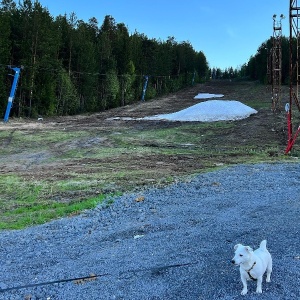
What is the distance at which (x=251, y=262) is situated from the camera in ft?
10.1

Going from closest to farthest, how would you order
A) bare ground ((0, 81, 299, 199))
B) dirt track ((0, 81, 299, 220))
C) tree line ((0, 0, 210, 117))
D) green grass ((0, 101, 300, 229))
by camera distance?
green grass ((0, 101, 300, 229))
dirt track ((0, 81, 299, 220))
bare ground ((0, 81, 299, 199))
tree line ((0, 0, 210, 117))

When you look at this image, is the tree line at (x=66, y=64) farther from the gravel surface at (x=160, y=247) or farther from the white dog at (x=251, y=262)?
the white dog at (x=251, y=262)

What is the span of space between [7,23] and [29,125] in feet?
25.5

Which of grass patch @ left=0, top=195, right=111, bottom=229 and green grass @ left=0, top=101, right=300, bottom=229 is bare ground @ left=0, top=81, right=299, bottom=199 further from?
grass patch @ left=0, top=195, right=111, bottom=229

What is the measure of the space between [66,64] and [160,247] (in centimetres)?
2965

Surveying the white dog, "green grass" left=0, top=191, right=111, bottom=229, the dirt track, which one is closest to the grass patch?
"green grass" left=0, top=191, right=111, bottom=229

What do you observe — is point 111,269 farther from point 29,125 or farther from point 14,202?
point 29,125

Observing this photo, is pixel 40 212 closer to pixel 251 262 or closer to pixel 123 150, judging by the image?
pixel 251 262

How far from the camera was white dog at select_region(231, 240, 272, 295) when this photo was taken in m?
3.02

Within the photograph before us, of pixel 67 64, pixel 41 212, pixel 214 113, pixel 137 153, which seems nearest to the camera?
pixel 41 212

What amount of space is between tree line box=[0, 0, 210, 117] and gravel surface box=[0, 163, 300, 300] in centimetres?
1997

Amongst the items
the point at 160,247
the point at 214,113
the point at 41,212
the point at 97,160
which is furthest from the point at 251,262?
the point at 214,113

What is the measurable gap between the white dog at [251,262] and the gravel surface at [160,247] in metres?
0.16

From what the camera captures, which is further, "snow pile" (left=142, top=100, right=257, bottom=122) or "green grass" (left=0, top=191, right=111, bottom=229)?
"snow pile" (left=142, top=100, right=257, bottom=122)
